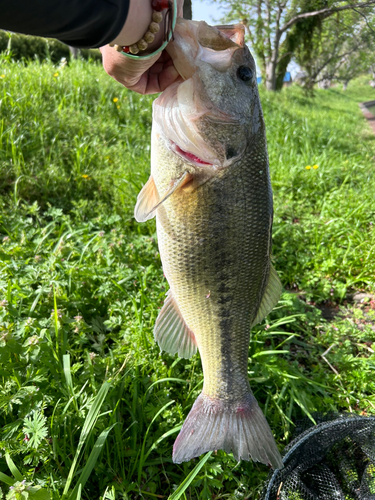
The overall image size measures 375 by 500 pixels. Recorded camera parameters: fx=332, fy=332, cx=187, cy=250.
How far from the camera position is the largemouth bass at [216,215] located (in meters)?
1.44

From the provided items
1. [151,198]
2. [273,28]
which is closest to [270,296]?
[151,198]

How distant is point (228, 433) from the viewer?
1589 mm

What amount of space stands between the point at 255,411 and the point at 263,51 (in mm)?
15428

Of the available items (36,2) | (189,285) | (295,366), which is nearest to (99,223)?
(189,285)

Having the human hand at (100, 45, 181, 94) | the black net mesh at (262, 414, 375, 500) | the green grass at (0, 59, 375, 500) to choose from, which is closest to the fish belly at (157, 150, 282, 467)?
the green grass at (0, 59, 375, 500)

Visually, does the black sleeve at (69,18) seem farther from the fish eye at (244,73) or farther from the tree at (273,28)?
the tree at (273,28)

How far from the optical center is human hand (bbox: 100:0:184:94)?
3.70ft

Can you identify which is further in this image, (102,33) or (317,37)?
Result: (317,37)

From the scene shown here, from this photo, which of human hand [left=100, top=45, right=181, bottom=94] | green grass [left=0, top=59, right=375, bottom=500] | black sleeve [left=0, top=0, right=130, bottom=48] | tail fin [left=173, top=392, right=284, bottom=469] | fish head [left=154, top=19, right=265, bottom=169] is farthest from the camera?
green grass [left=0, top=59, right=375, bottom=500]

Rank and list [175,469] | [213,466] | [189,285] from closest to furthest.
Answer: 1. [189,285]
2. [213,466]
3. [175,469]

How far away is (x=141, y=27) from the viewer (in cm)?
116

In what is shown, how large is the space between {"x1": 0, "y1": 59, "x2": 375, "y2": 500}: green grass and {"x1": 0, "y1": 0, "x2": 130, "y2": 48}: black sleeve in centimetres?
133

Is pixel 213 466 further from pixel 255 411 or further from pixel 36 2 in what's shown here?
pixel 36 2

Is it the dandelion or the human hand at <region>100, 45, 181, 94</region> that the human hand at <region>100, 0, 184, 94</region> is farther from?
the dandelion
